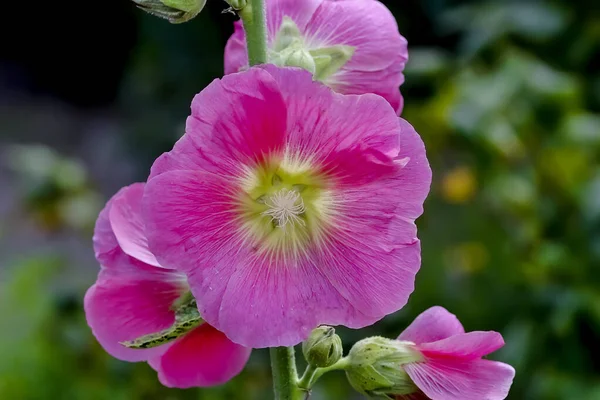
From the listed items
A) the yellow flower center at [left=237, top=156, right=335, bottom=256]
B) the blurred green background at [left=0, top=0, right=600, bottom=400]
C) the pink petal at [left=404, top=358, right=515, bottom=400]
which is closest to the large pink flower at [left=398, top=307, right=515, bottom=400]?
the pink petal at [left=404, top=358, right=515, bottom=400]

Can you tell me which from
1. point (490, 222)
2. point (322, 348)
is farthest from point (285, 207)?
point (490, 222)

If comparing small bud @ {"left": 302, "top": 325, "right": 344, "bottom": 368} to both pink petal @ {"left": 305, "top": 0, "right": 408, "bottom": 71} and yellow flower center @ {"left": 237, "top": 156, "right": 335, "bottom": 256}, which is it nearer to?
yellow flower center @ {"left": 237, "top": 156, "right": 335, "bottom": 256}

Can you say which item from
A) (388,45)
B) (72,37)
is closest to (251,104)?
(388,45)

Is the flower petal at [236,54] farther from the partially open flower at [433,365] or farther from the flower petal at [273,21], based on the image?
the partially open flower at [433,365]

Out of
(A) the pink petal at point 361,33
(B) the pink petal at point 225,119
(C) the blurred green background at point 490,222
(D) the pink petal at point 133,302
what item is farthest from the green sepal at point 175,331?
(C) the blurred green background at point 490,222

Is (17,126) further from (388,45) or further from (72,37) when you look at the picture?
(388,45)

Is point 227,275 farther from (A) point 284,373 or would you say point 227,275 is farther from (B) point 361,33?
(B) point 361,33
